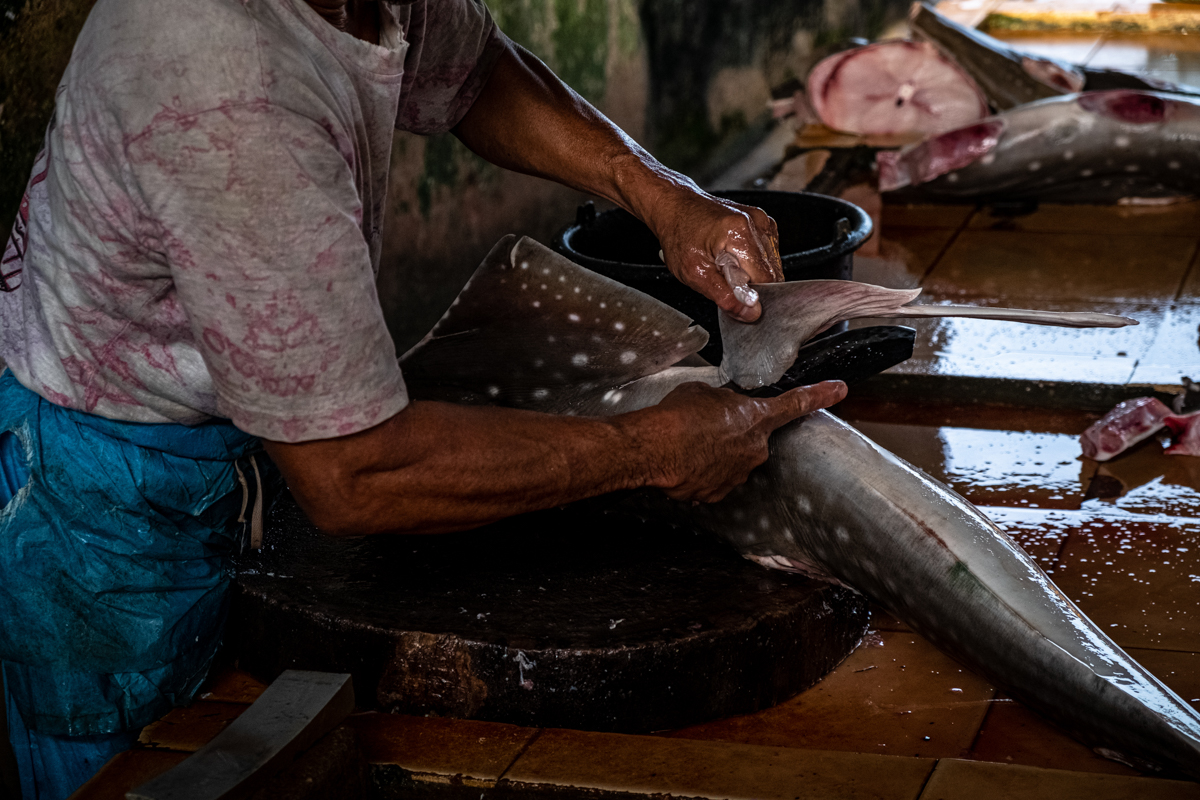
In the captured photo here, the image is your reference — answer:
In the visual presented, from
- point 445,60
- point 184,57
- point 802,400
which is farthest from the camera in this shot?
point 445,60

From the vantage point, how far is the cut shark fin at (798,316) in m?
2.10

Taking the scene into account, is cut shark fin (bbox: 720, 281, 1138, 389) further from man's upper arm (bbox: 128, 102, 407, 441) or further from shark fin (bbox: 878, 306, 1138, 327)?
man's upper arm (bbox: 128, 102, 407, 441)

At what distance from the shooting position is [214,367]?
183 cm

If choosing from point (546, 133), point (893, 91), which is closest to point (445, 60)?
point (546, 133)

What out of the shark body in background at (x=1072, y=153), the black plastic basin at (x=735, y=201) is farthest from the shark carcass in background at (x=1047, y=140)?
the black plastic basin at (x=735, y=201)

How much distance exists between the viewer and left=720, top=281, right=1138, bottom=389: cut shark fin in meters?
2.10

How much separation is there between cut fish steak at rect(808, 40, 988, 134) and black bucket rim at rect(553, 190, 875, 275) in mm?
3042

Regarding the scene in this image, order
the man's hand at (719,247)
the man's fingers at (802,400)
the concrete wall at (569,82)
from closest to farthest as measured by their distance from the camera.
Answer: the man's fingers at (802,400)
the man's hand at (719,247)
the concrete wall at (569,82)

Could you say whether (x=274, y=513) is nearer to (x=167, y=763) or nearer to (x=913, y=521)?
(x=167, y=763)

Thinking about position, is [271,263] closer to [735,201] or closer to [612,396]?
[612,396]

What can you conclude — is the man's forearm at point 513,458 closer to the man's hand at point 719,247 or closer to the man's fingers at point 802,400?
the man's fingers at point 802,400

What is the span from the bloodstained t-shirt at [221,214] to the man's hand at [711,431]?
47cm

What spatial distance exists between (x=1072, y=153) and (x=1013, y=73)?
118cm

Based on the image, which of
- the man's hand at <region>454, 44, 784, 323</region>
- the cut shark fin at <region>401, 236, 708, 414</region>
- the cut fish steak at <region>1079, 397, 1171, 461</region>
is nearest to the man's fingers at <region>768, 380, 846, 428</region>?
the man's hand at <region>454, 44, 784, 323</region>
